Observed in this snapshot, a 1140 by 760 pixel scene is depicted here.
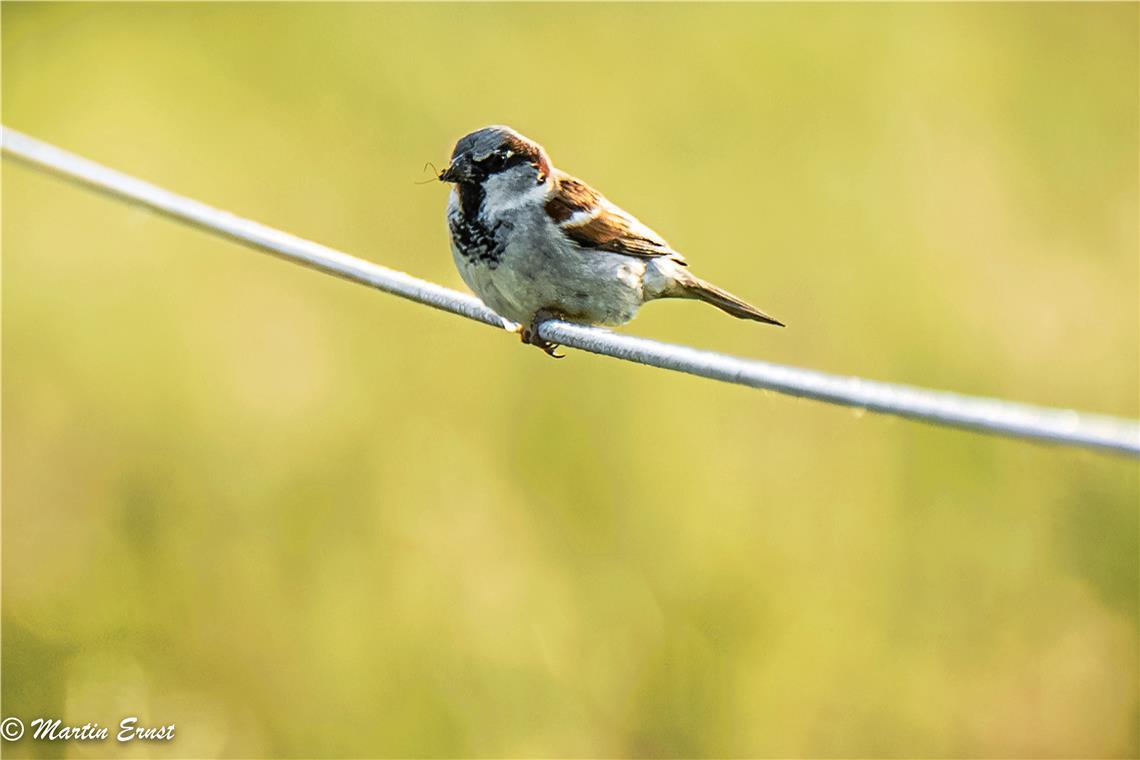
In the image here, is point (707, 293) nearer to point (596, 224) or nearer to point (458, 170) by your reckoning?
point (596, 224)

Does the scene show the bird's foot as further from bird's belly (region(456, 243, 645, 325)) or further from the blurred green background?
the blurred green background

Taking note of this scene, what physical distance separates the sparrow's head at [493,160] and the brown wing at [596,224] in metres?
0.08

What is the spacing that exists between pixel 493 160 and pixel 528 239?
18 centimetres

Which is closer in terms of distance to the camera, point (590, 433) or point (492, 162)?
point (492, 162)

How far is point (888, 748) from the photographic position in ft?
9.95

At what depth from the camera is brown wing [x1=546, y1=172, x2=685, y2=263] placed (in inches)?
106

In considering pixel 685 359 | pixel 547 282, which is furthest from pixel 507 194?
pixel 685 359

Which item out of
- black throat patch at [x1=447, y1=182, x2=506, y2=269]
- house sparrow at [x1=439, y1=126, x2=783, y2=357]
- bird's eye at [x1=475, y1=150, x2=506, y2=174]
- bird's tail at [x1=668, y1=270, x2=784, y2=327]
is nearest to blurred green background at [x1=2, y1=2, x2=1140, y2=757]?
bird's tail at [x1=668, y1=270, x2=784, y2=327]

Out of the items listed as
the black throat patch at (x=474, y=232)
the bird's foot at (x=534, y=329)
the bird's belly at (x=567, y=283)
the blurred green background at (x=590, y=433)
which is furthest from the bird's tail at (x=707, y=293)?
the blurred green background at (x=590, y=433)

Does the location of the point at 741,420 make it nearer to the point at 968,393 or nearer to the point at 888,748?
the point at 968,393

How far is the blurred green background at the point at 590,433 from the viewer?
10.0ft

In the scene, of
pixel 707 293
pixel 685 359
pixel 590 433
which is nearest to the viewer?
pixel 685 359

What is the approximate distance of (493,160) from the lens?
2.65m

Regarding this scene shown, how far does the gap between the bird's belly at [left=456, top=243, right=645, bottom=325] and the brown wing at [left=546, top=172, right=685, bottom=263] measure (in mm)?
35
